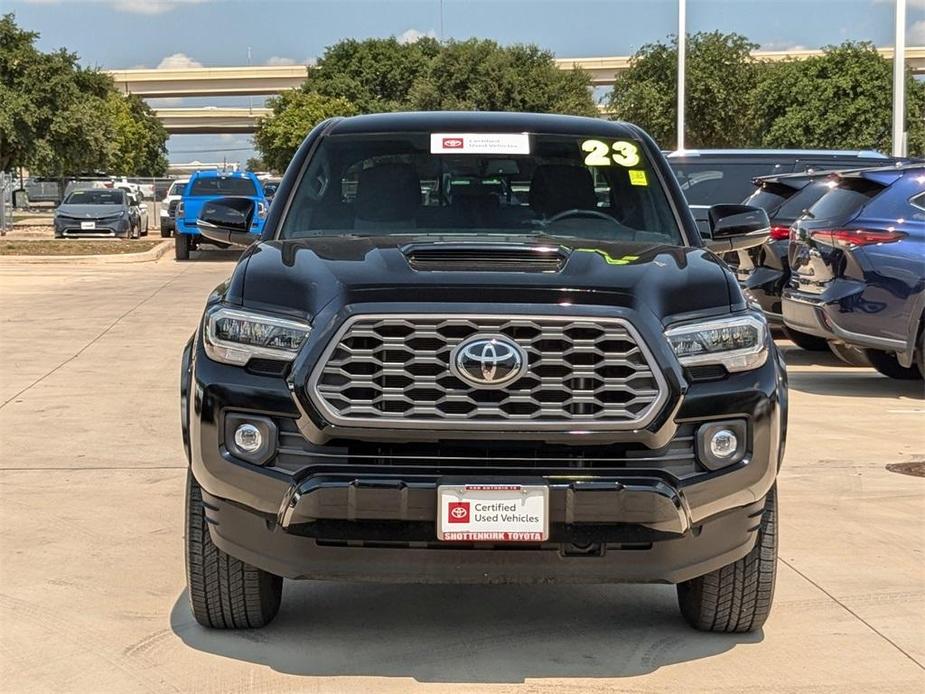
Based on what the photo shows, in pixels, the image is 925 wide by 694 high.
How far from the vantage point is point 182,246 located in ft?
97.5

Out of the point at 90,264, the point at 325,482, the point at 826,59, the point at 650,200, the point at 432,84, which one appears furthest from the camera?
the point at 432,84

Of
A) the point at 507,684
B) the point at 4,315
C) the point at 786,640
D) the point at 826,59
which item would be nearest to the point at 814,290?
the point at 786,640

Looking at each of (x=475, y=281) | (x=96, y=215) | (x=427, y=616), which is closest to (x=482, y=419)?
(x=475, y=281)

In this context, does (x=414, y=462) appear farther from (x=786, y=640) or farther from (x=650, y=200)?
(x=650, y=200)

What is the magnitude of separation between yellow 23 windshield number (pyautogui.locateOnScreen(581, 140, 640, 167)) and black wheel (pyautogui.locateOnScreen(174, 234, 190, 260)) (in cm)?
2443

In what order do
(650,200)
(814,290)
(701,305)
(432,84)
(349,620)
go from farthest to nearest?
(432,84), (814,290), (650,200), (349,620), (701,305)

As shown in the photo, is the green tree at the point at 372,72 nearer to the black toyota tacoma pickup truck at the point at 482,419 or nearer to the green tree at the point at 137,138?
the green tree at the point at 137,138

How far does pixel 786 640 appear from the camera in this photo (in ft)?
16.0

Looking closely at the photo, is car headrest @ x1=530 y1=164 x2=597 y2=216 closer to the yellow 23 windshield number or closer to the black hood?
the yellow 23 windshield number

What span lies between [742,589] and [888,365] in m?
7.25

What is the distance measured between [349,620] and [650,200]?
207 cm

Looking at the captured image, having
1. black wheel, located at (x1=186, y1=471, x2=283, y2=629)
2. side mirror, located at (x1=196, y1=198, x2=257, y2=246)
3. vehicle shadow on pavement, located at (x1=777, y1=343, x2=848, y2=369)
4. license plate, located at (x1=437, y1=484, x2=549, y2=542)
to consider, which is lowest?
vehicle shadow on pavement, located at (x1=777, y1=343, x2=848, y2=369)

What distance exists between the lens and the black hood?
425cm

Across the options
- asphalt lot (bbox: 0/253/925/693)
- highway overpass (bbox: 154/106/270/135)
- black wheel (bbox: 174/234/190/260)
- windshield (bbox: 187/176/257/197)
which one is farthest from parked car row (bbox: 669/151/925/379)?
highway overpass (bbox: 154/106/270/135)
